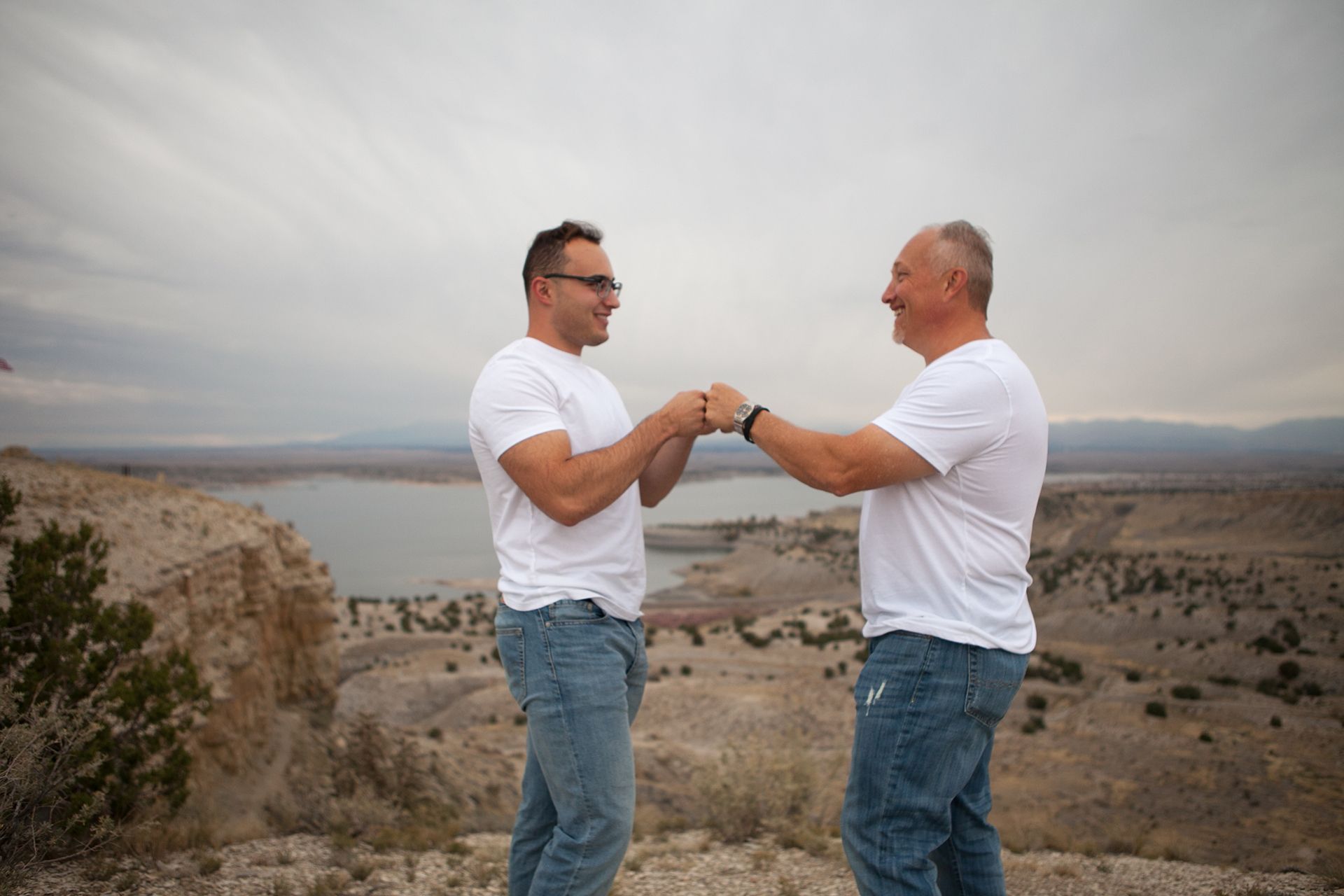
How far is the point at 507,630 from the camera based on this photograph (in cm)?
247

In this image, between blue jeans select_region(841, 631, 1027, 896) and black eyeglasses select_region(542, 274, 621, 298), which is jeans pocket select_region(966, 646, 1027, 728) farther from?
black eyeglasses select_region(542, 274, 621, 298)

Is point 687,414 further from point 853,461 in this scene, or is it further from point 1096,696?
point 1096,696

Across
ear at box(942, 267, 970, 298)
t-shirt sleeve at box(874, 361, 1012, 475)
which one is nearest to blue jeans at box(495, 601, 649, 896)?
t-shirt sleeve at box(874, 361, 1012, 475)

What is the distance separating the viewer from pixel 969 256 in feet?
8.11

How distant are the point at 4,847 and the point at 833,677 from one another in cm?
2092

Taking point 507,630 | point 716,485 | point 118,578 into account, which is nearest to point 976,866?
point 507,630

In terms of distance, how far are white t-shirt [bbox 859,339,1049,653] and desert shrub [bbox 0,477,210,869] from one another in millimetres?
3915

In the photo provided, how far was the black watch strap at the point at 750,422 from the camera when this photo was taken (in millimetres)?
2502

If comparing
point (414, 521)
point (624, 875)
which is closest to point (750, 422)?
point (624, 875)

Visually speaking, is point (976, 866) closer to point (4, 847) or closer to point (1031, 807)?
point (4, 847)

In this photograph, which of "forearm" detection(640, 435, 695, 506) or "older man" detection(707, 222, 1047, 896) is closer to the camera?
"older man" detection(707, 222, 1047, 896)

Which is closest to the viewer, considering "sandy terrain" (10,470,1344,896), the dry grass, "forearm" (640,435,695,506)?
"forearm" (640,435,695,506)

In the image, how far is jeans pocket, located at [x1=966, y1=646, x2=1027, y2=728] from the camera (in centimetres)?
223

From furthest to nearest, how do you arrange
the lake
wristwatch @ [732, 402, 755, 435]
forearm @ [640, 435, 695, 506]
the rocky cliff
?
the lake, the rocky cliff, forearm @ [640, 435, 695, 506], wristwatch @ [732, 402, 755, 435]
